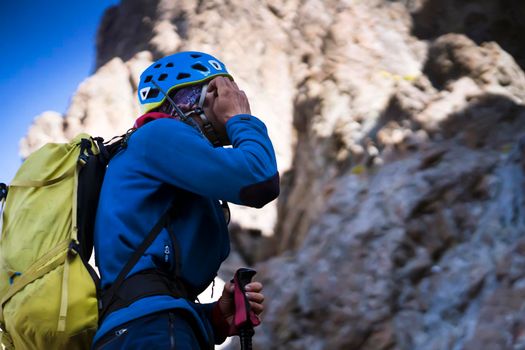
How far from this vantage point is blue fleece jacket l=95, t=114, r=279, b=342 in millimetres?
2170

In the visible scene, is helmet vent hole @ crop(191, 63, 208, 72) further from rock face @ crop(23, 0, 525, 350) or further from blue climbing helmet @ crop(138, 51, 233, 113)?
rock face @ crop(23, 0, 525, 350)

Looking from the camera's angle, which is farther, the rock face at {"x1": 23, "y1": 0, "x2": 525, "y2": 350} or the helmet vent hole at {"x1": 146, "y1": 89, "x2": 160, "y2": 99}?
the rock face at {"x1": 23, "y1": 0, "x2": 525, "y2": 350}

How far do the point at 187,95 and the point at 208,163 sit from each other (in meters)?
0.61

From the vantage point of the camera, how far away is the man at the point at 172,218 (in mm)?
1999

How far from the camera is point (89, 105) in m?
13.9

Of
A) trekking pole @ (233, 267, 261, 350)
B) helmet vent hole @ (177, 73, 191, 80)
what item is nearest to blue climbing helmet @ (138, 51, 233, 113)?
helmet vent hole @ (177, 73, 191, 80)

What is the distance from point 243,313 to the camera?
2230 millimetres

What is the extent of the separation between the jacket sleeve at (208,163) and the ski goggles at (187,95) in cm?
36

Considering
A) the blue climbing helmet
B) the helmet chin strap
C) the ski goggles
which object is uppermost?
the blue climbing helmet

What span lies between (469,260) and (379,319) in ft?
4.17

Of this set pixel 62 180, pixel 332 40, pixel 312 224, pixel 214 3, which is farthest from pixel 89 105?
pixel 62 180

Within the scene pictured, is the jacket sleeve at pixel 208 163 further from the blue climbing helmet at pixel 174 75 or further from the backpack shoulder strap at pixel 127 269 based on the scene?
the blue climbing helmet at pixel 174 75

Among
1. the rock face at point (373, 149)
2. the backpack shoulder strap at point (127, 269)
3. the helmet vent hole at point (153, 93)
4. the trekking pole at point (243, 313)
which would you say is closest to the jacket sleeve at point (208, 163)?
the backpack shoulder strap at point (127, 269)

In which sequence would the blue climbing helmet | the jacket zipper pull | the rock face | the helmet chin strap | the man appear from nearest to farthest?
the man < the jacket zipper pull < the helmet chin strap < the blue climbing helmet < the rock face
